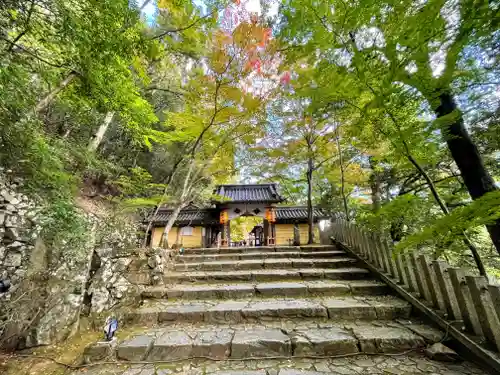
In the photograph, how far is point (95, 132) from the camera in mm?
7621

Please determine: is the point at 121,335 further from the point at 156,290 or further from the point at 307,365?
the point at 307,365

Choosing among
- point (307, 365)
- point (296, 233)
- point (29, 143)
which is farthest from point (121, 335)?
point (296, 233)

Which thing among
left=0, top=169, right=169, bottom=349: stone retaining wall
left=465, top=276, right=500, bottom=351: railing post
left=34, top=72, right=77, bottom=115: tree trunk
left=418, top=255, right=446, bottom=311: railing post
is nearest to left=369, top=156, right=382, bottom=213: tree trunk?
left=418, top=255, right=446, bottom=311: railing post

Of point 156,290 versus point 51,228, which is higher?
point 51,228

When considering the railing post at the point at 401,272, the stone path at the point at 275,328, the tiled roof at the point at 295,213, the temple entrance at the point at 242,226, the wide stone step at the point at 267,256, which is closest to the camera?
the stone path at the point at 275,328

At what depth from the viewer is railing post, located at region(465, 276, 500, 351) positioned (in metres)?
2.01

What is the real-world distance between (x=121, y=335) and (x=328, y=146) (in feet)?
27.4

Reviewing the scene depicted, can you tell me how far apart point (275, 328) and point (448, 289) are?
2.18 meters

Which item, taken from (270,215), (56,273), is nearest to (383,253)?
(56,273)

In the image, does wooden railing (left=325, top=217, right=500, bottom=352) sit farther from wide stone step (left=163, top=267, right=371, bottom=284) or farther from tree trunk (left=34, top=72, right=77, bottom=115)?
tree trunk (left=34, top=72, right=77, bottom=115)

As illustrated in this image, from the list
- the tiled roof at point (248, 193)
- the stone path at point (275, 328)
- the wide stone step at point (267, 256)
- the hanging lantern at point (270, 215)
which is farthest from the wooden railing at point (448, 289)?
the tiled roof at point (248, 193)

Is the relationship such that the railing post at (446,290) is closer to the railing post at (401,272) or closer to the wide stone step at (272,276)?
the railing post at (401,272)

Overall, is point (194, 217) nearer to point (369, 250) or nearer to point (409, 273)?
point (369, 250)

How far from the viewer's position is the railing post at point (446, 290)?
246 centimetres
